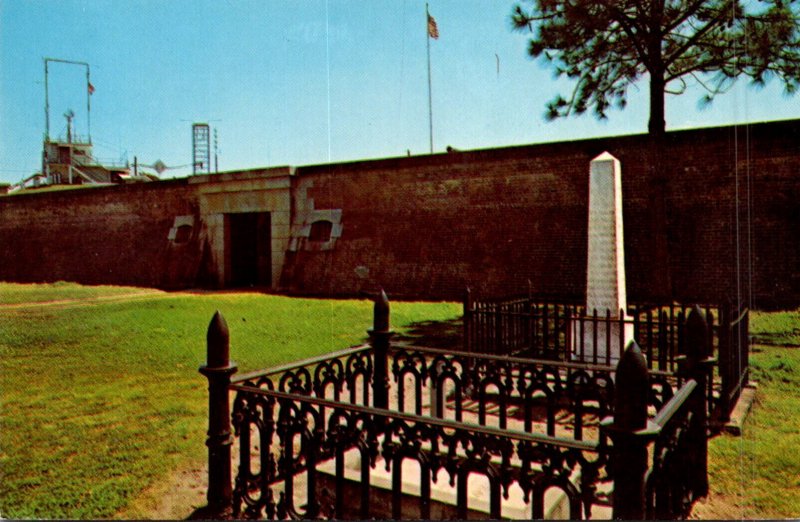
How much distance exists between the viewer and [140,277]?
21016mm

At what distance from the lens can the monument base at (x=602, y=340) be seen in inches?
229

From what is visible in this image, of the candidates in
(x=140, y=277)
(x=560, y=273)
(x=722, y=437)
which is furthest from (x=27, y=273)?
(x=722, y=437)

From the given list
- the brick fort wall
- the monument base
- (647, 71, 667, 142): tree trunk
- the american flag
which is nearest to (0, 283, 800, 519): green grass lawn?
the monument base

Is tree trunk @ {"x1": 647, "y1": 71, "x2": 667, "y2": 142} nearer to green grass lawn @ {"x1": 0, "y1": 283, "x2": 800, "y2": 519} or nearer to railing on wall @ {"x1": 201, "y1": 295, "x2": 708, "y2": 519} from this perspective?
green grass lawn @ {"x1": 0, "y1": 283, "x2": 800, "y2": 519}

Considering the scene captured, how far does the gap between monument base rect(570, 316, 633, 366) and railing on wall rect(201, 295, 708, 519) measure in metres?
1.26

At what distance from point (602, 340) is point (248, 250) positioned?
16.5 meters

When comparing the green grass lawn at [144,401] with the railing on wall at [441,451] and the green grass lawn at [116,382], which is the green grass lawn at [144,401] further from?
the railing on wall at [441,451]

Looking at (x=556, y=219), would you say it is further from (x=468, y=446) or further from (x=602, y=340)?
(x=468, y=446)

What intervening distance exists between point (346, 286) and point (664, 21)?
10774mm

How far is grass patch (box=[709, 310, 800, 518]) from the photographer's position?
135 inches

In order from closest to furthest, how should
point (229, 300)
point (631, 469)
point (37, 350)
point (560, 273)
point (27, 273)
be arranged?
point (631, 469)
point (37, 350)
point (560, 273)
point (229, 300)
point (27, 273)

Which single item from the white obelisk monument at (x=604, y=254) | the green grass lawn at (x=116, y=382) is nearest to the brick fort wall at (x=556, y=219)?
the green grass lawn at (x=116, y=382)

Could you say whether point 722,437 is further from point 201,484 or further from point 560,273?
point 560,273

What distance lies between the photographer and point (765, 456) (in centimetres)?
412
